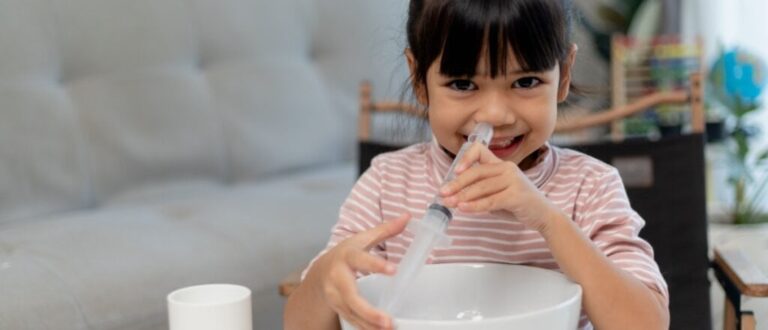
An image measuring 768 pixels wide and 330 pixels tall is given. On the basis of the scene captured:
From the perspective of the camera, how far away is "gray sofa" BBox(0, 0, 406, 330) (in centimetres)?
161

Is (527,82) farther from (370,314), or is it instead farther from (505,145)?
(370,314)

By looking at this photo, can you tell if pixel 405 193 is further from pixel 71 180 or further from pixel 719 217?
pixel 719 217

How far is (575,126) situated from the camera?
1.81m

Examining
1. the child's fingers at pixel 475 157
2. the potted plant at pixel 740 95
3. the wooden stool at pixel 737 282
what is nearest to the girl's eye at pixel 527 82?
the child's fingers at pixel 475 157

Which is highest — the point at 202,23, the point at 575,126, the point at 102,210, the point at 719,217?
the point at 202,23

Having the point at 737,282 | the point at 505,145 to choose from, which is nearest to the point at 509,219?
the point at 505,145

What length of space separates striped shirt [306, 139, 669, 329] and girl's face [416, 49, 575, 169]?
8 centimetres

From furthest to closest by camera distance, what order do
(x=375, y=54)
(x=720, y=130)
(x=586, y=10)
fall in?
1. (x=586, y=10)
2. (x=720, y=130)
3. (x=375, y=54)

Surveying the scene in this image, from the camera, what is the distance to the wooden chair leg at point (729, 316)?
1402 mm

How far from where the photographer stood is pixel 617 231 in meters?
1.04

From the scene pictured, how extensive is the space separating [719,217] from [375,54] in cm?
95

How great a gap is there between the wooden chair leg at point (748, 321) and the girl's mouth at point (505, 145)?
49cm

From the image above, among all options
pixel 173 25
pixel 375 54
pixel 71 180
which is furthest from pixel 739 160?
pixel 71 180

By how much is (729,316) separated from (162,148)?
1143mm
